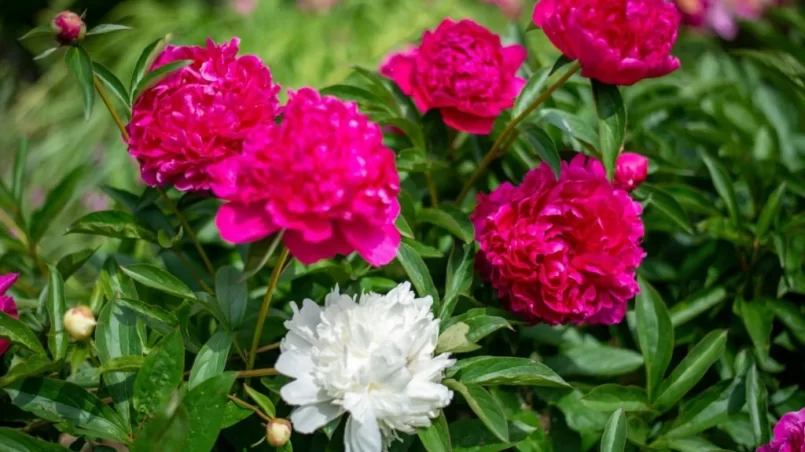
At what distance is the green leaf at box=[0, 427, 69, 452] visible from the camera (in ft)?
2.31

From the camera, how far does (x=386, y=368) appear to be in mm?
658

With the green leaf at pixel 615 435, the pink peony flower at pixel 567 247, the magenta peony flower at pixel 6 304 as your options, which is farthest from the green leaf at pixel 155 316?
the green leaf at pixel 615 435

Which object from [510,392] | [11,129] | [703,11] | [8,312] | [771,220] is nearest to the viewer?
[8,312]

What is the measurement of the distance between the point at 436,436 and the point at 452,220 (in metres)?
0.27

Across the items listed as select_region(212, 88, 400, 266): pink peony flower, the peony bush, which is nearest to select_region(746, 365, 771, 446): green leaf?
the peony bush

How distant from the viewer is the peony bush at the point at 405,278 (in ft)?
2.20

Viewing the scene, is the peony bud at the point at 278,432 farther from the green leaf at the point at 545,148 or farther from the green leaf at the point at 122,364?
the green leaf at the point at 545,148

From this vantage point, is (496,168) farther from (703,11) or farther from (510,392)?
(703,11)

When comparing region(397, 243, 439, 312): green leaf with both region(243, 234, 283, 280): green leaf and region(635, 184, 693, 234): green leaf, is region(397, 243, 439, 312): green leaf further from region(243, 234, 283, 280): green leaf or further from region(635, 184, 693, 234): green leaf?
region(635, 184, 693, 234): green leaf

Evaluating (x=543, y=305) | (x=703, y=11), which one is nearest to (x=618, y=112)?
(x=543, y=305)

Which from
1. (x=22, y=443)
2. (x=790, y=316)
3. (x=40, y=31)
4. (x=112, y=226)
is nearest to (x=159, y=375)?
(x=22, y=443)

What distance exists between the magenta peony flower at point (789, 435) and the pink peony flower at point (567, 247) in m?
0.21

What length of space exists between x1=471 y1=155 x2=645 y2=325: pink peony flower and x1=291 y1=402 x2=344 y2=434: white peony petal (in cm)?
25

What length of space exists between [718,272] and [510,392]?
1.33 feet
